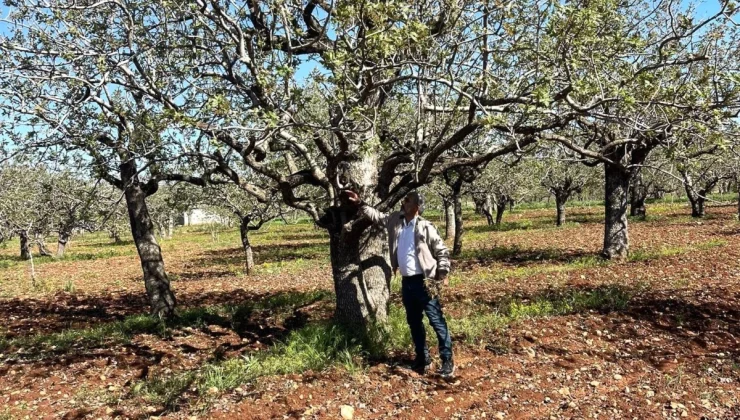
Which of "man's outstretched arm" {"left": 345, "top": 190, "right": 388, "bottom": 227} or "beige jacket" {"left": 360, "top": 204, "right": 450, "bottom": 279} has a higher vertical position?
"man's outstretched arm" {"left": 345, "top": 190, "right": 388, "bottom": 227}

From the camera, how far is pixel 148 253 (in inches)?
350

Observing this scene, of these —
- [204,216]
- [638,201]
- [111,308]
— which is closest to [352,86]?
[111,308]

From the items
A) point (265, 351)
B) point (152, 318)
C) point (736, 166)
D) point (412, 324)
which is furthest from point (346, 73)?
point (736, 166)

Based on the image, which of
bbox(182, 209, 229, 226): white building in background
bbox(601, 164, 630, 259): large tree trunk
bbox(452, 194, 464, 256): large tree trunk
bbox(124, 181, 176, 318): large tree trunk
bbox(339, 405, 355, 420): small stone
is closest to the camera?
bbox(339, 405, 355, 420): small stone

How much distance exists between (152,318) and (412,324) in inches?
227

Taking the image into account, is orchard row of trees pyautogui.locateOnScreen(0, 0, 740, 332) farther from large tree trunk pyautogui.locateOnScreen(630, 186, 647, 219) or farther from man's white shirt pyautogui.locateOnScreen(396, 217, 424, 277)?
large tree trunk pyautogui.locateOnScreen(630, 186, 647, 219)

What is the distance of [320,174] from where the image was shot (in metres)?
6.41

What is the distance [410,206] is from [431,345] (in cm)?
204

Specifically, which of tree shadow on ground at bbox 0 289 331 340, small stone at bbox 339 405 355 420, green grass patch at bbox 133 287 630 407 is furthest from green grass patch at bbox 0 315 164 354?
small stone at bbox 339 405 355 420

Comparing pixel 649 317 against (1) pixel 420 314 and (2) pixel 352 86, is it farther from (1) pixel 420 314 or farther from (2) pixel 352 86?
(2) pixel 352 86

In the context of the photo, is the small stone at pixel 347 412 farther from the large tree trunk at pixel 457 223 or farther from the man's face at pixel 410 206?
the large tree trunk at pixel 457 223

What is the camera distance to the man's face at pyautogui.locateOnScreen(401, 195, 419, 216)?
552cm

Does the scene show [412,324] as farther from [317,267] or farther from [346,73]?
[317,267]

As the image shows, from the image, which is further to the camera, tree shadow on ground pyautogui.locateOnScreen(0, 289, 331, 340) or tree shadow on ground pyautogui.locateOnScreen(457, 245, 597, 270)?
tree shadow on ground pyautogui.locateOnScreen(457, 245, 597, 270)
